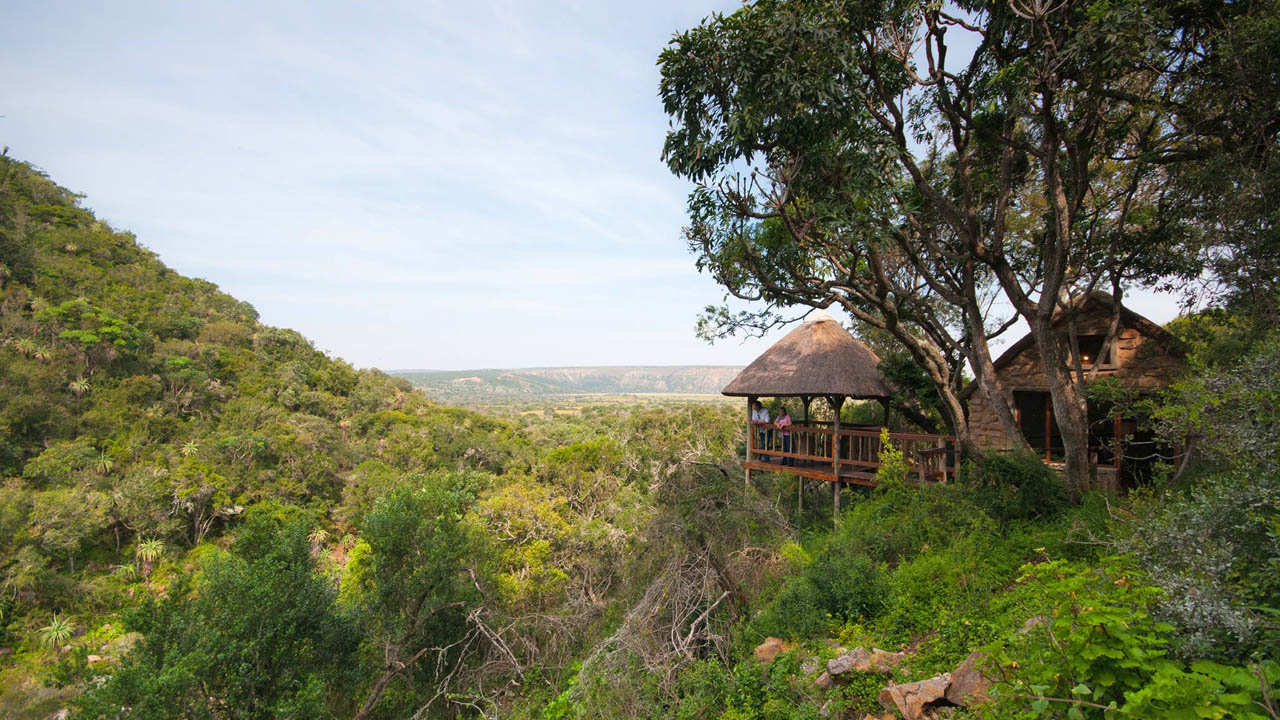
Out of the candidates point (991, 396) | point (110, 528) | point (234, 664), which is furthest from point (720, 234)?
point (110, 528)

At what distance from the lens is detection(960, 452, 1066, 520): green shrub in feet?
22.8

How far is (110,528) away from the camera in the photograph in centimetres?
2100

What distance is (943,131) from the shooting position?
8.91 metres

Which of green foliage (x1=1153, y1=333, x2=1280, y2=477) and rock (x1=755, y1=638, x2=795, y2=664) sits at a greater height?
green foliage (x1=1153, y1=333, x2=1280, y2=477)

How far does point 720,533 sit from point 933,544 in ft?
11.3

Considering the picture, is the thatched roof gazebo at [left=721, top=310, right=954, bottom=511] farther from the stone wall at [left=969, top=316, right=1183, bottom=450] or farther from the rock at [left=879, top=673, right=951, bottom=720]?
the rock at [left=879, top=673, right=951, bottom=720]

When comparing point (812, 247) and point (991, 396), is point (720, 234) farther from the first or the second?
point (991, 396)

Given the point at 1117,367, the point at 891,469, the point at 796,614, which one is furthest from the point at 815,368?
the point at 796,614

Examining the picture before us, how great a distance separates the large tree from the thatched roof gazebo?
1.93m

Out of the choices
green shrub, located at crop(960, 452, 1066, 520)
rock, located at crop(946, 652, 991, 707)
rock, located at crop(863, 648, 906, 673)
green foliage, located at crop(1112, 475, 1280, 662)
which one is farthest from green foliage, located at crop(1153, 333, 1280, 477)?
rock, located at crop(863, 648, 906, 673)

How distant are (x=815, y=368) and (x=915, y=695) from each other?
7758 millimetres

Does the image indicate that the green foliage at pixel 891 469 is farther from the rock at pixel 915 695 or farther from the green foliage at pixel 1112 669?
the green foliage at pixel 1112 669

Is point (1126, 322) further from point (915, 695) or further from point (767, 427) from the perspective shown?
point (915, 695)

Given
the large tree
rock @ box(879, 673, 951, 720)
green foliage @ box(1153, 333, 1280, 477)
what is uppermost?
the large tree
